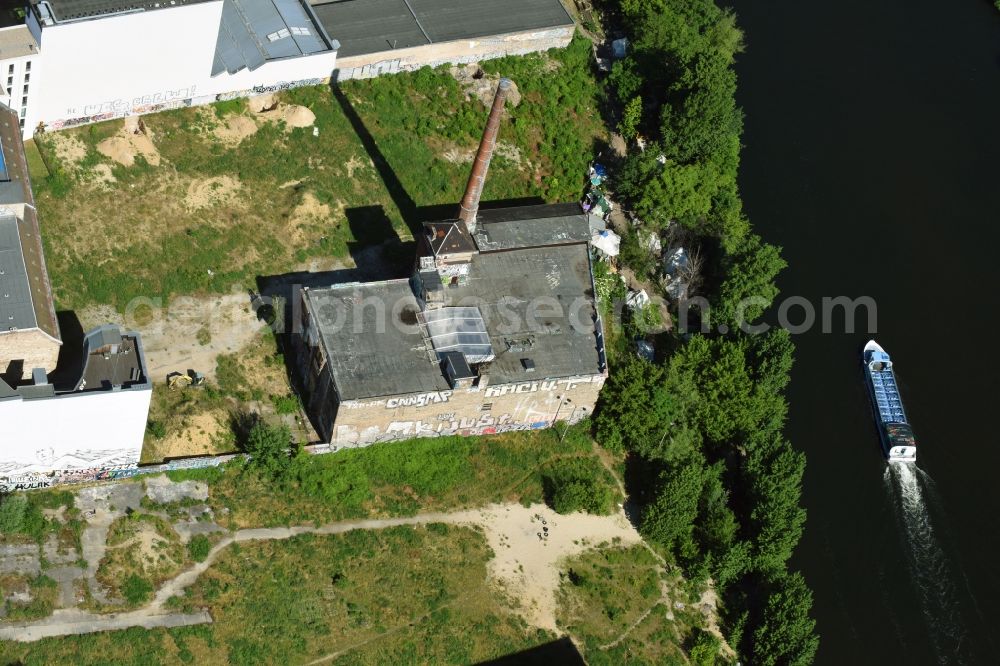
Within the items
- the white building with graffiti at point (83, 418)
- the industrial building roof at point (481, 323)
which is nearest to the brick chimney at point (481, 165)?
the industrial building roof at point (481, 323)

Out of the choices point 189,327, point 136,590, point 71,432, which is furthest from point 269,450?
point 71,432

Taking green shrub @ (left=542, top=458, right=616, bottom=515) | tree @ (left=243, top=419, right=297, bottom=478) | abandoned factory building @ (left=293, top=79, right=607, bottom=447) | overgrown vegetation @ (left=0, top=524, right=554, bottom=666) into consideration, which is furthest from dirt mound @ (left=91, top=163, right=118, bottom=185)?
green shrub @ (left=542, top=458, right=616, bottom=515)

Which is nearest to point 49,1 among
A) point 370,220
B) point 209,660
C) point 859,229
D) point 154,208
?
point 154,208

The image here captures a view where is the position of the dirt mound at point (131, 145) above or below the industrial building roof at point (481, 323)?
above

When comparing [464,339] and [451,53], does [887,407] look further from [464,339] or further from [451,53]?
[451,53]

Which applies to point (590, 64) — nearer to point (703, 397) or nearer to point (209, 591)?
point (703, 397)

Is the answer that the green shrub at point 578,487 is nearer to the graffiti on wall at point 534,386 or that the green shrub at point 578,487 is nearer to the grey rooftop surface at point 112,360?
the graffiti on wall at point 534,386
